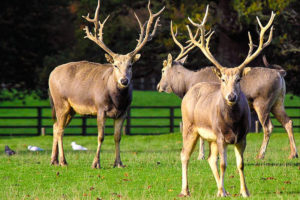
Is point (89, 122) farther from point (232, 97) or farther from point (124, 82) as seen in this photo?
point (232, 97)

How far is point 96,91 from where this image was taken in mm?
13766

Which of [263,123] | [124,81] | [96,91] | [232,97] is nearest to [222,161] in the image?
[232,97]

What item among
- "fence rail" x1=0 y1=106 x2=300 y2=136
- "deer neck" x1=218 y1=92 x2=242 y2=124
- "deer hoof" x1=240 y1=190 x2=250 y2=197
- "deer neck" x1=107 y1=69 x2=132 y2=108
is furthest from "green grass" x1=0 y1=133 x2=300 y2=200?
"fence rail" x1=0 y1=106 x2=300 y2=136

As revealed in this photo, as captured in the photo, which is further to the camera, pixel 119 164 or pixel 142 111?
pixel 142 111

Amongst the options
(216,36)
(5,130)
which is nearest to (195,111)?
(216,36)

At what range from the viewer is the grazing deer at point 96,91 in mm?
Answer: 13383

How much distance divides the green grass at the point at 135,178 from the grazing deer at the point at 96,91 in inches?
28.6

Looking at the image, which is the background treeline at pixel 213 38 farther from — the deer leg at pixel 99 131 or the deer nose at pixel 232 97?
the deer nose at pixel 232 97

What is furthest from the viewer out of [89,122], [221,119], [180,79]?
[89,122]

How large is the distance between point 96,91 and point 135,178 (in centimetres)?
259

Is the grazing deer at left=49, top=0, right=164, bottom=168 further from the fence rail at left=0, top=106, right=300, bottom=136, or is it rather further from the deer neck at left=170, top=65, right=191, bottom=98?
the fence rail at left=0, top=106, right=300, bottom=136

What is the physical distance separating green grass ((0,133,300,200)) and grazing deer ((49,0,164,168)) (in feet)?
2.38

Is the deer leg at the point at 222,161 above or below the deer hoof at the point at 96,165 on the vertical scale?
above

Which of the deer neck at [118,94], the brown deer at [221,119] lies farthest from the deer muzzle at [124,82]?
the brown deer at [221,119]
